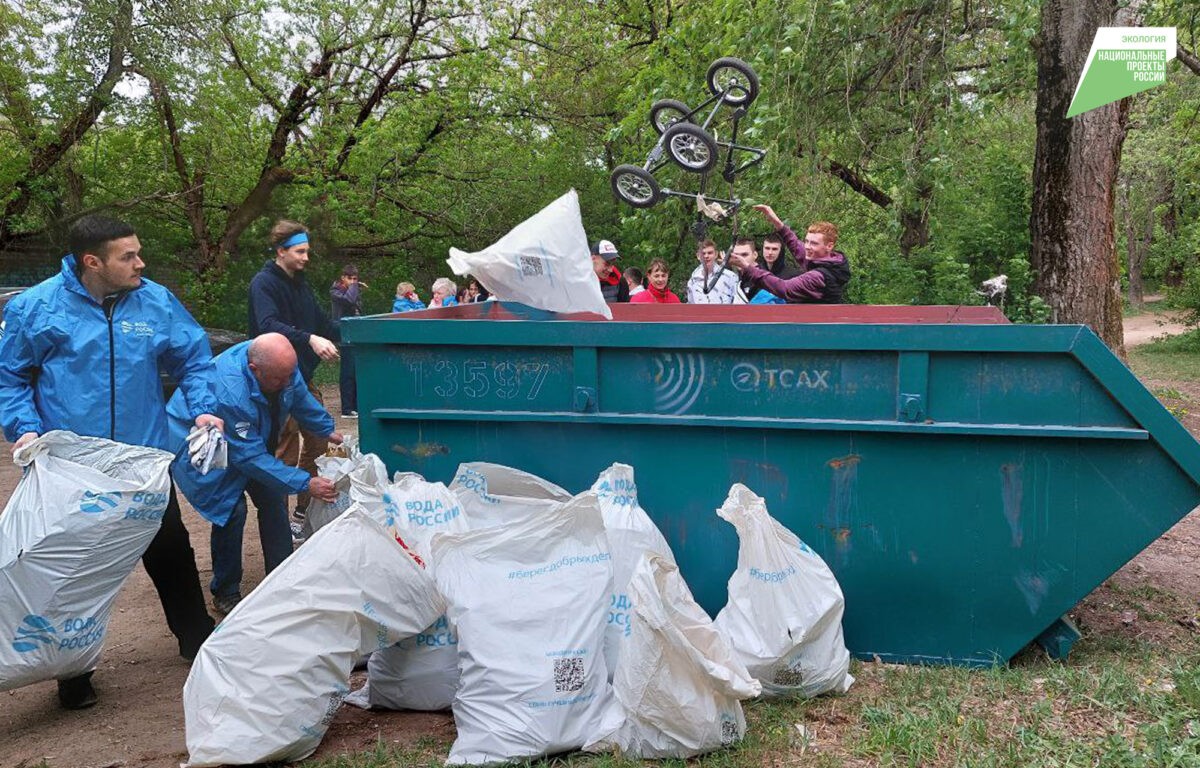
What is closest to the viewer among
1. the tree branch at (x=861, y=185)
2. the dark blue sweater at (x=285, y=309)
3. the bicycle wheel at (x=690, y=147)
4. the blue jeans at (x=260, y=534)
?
the blue jeans at (x=260, y=534)

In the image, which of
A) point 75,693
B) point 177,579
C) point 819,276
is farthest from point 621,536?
point 819,276

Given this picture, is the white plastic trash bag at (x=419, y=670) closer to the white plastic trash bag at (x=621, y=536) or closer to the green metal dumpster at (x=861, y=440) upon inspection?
the white plastic trash bag at (x=621, y=536)

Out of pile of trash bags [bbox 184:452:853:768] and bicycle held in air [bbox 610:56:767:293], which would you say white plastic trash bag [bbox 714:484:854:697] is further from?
bicycle held in air [bbox 610:56:767:293]

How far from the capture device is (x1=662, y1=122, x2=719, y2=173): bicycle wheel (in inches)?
246

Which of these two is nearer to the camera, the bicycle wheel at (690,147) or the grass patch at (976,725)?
the grass patch at (976,725)

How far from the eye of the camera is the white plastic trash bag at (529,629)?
3031 millimetres

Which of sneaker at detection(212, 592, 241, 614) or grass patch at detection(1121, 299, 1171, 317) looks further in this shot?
grass patch at detection(1121, 299, 1171, 317)

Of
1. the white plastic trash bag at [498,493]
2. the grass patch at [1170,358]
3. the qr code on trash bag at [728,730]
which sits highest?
the white plastic trash bag at [498,493]

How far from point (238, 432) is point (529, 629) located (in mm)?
1648

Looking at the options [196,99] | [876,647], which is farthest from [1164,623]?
[196,99]

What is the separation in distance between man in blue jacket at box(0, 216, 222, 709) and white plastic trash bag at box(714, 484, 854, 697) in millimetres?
2038

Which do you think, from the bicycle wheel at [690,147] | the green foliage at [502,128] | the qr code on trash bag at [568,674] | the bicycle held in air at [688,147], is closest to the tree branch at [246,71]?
the green foliage at [502,128]

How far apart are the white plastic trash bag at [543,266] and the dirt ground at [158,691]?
160 cm

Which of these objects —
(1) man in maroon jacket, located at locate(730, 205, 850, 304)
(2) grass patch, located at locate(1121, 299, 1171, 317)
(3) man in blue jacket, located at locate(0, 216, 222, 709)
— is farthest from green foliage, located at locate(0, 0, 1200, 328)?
(2) grass patch, located at locate(1121, 299, 1171, 317)
